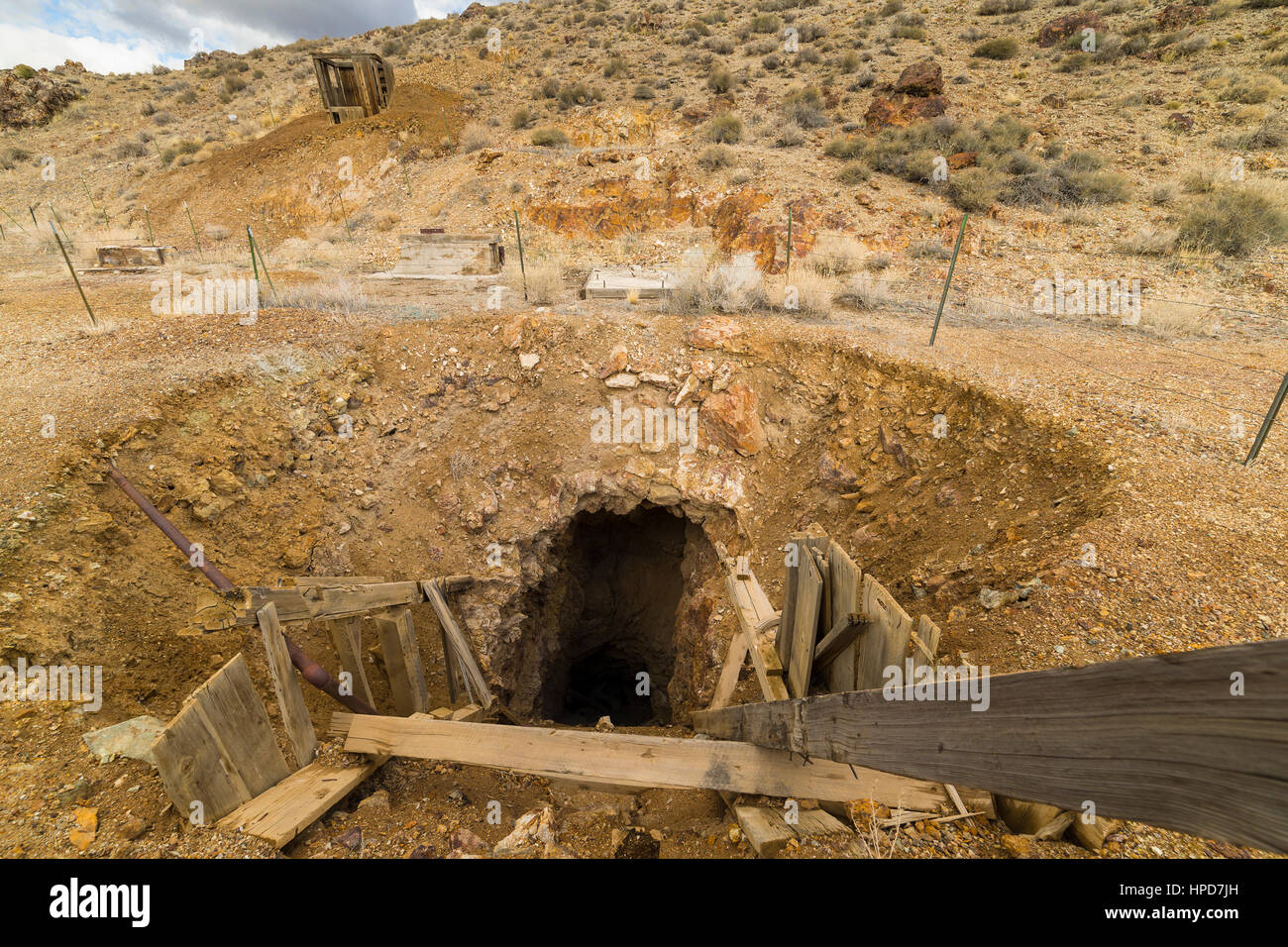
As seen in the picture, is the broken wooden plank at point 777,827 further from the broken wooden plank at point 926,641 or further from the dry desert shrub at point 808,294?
the dry desert shrub at point 808,294

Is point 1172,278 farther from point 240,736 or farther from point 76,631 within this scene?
point 76,631

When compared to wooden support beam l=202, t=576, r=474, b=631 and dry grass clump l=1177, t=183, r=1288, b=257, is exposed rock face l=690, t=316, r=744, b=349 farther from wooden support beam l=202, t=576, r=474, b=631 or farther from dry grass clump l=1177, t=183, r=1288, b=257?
dry grass clump l=1177, t=183, r=1288, b=257

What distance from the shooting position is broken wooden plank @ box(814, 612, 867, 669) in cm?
251

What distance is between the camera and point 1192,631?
305cm

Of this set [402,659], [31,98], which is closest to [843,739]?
[402,659]

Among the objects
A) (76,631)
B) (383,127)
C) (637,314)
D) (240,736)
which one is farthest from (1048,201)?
(383,127)

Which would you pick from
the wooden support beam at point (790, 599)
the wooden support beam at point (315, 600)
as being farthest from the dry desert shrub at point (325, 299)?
the wooden support beam at point (790, 599)

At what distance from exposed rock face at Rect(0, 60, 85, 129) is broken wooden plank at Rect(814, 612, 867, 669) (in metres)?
38.6

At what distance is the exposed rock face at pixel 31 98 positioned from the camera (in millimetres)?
23641

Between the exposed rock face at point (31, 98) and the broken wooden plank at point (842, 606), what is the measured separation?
38.5 meters

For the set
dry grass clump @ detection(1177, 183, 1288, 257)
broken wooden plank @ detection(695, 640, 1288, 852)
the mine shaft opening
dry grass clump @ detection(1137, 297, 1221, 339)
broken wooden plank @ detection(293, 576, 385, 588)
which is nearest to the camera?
broken wooden plank @ detection(695, 640, 1288, 852)

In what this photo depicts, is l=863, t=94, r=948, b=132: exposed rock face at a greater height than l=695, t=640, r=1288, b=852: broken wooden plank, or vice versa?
l=863, t=94, r=948, b=132: exposed rock face

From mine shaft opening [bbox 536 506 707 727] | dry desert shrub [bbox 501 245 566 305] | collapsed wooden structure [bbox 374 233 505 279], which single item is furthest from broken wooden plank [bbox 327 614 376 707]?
collapsed wooden structure [bbox 374 233 505 279]

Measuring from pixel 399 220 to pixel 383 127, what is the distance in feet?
18.4
